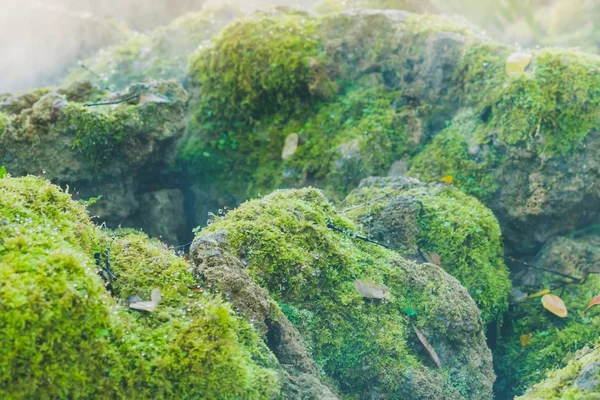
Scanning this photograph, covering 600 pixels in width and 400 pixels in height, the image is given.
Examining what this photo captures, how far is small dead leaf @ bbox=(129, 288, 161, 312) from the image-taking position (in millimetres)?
2697

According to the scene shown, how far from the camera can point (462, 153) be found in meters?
5.51

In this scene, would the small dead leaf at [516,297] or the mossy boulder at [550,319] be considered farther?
the small dead leaf at [516,297]

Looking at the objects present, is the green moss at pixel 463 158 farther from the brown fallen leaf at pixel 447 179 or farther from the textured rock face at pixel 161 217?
the textured rock face at pixel 161 217

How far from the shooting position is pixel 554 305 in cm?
462

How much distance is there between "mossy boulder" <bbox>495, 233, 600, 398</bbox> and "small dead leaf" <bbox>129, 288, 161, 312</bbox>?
2.71 metres

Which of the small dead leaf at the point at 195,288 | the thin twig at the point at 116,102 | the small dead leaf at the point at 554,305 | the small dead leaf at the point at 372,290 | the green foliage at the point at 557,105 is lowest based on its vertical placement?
the small dead leaf at the point at 554,305

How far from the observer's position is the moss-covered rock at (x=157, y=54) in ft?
24.2

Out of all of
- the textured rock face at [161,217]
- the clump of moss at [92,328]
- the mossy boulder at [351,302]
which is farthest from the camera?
the textured rock face at [161,217]

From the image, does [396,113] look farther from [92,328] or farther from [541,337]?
[92,328]

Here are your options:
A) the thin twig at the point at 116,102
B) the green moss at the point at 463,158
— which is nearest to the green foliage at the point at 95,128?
the thin twig at the point at 116,102

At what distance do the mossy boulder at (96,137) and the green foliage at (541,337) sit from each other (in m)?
3.31

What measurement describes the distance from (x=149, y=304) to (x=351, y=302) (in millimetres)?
1252

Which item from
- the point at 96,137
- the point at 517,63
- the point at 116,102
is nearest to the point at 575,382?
the point at 517,63

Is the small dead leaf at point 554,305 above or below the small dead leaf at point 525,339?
above
